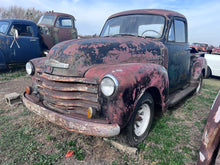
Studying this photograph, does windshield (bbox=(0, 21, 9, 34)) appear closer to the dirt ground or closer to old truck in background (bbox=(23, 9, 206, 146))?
the dirt ground

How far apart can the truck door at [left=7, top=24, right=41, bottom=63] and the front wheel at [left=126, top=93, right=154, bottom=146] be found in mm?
6436

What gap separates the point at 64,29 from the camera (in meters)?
8.92

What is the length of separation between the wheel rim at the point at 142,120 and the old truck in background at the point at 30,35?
557 cm

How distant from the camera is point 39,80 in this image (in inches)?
110

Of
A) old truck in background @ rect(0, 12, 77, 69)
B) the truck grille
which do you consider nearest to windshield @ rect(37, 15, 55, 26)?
old truck in background @ rect(0, 12, 77, 69)

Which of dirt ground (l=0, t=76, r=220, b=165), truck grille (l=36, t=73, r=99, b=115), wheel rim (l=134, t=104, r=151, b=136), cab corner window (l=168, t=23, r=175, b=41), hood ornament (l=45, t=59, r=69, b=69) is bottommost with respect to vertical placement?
dirt ground (l=0, t=76, r=220, b=165)

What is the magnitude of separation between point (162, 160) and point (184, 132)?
3.21 feet

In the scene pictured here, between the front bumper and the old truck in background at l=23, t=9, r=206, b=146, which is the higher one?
the old truck in background at l=23, t=9, r=206, b=146

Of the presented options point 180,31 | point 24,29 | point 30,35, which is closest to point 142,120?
point 180,31

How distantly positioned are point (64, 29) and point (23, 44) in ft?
8.09

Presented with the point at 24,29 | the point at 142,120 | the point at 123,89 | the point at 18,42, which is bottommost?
the point at 142,120

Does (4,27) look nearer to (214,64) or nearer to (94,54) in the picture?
(94,54)

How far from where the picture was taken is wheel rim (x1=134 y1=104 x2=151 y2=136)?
97.8 inches

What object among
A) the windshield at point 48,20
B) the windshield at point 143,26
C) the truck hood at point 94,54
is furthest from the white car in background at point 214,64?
the windshield at point 48,20
